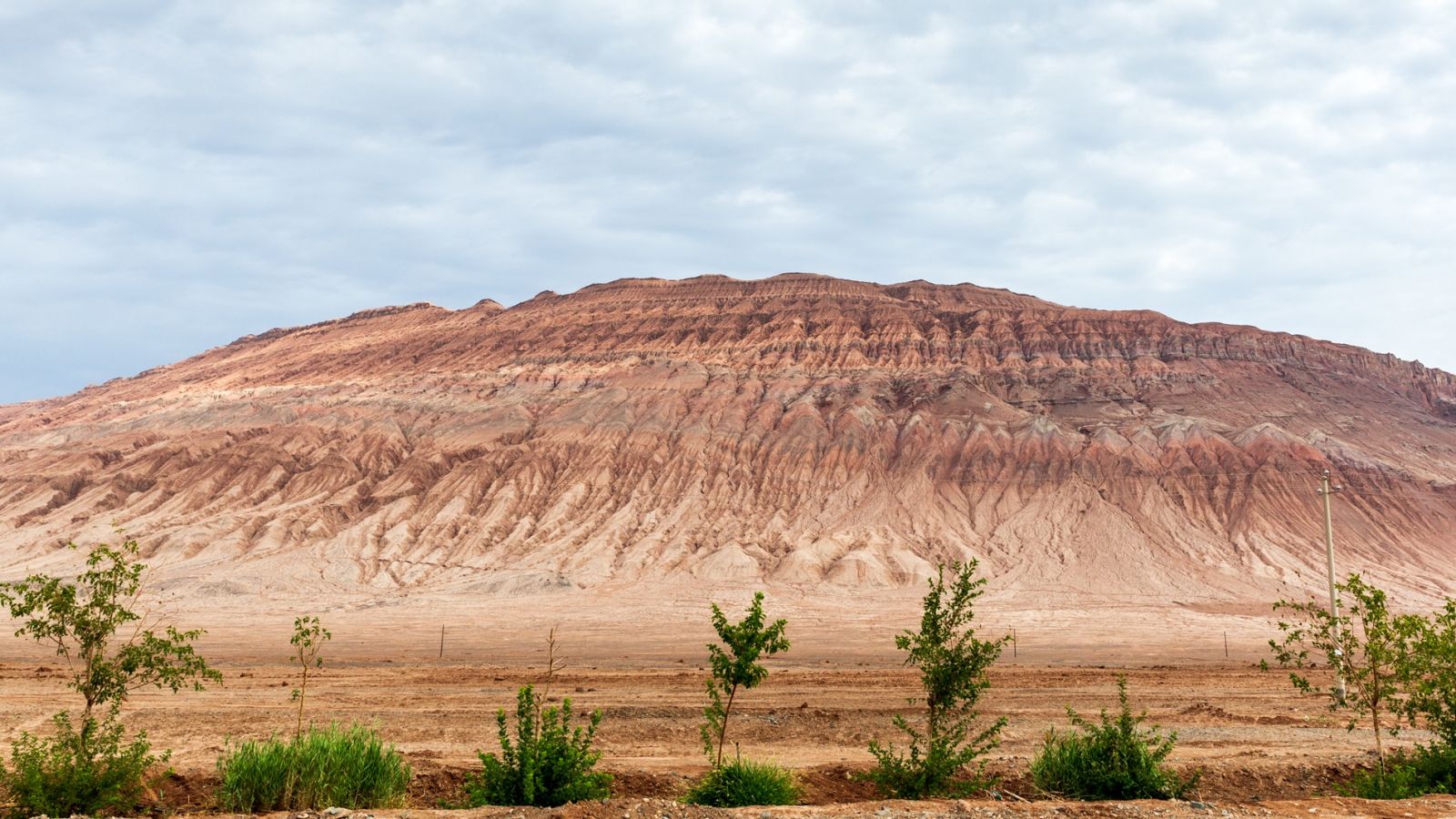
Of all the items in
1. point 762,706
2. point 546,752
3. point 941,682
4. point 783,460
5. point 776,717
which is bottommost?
point 762,706

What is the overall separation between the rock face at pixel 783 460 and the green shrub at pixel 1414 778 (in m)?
58.7

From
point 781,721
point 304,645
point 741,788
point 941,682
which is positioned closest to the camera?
point 741,788

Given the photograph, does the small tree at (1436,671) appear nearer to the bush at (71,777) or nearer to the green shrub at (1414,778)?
the green shrub at (1414,778)

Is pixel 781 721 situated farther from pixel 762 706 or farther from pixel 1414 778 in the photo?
pixel 1414 778

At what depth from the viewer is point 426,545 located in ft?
281

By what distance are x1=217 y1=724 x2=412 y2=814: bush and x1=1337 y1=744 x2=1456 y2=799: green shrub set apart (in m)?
14.7

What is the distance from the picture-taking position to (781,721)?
24688 millimetres

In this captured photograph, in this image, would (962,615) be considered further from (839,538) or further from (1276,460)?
(1276,460)

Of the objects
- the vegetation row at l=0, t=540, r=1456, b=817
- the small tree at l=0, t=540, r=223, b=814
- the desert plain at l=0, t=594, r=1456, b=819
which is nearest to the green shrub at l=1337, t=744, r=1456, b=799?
the vegetation row at l=0, t=540, r=1456, b=817

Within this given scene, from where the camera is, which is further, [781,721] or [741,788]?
[781,721]

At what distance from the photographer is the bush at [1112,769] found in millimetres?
14773

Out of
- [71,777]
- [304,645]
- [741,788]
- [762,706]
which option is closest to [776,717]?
[762,706]

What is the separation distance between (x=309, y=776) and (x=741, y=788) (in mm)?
5983

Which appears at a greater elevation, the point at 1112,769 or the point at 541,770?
the point at 541,770
